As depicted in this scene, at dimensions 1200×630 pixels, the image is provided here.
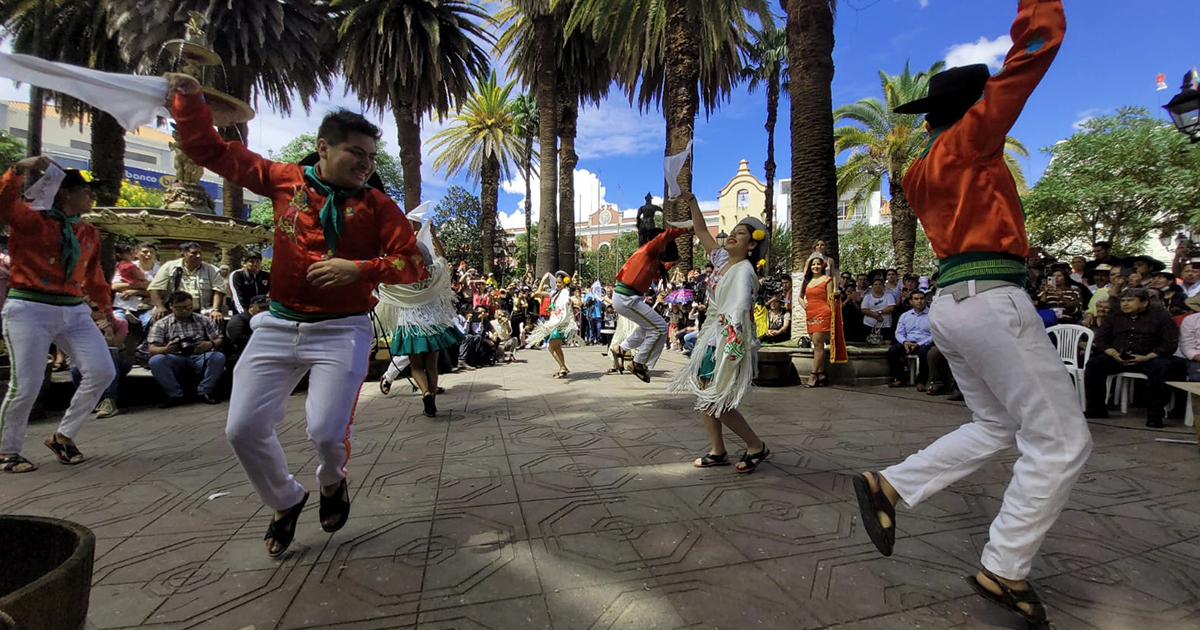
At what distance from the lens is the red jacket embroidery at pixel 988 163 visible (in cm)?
210

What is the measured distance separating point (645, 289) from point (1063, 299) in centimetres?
587

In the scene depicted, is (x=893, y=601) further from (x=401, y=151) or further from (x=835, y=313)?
(x=401, y=151)

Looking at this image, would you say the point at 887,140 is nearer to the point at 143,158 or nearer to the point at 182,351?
the point at 182,351

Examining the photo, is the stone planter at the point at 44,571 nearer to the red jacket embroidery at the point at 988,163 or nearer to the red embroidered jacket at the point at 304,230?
the red embroidered jacket at the point at 304,230

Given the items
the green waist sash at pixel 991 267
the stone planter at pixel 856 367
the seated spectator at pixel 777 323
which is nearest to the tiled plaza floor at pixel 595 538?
the green waist sash at pixel 991 267

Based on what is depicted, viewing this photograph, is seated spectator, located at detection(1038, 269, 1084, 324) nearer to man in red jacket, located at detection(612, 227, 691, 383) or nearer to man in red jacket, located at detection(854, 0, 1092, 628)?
man in red jacket, located at detection(612, 227, 691, 383)

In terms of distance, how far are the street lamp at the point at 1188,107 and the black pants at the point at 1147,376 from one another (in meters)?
2.52

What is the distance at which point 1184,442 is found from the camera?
4742 millimetres

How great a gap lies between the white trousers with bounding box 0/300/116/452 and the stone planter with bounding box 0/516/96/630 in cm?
325

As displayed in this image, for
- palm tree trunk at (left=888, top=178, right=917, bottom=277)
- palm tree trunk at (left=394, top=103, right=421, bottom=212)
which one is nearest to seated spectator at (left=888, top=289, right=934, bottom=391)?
palm tree trunk at (left=888, top=178, right=917, bottom=277)

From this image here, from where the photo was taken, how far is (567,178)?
72.5 feet

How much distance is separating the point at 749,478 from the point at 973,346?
176cm

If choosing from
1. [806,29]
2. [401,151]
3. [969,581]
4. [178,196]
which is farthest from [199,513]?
[401,151]

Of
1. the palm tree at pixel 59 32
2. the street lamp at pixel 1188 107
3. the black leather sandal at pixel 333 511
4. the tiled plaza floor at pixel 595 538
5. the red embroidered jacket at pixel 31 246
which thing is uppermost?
the palm tree at pixel 59 32
